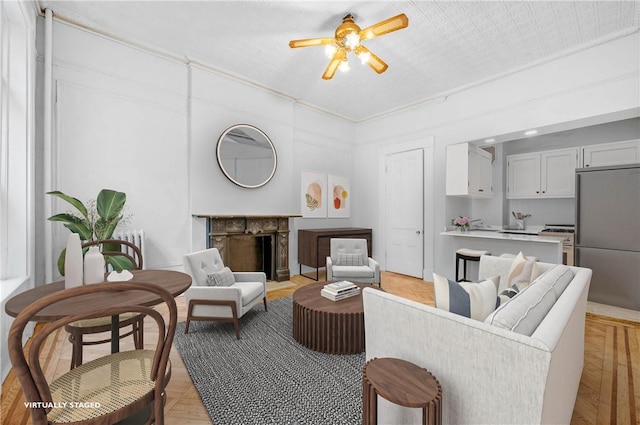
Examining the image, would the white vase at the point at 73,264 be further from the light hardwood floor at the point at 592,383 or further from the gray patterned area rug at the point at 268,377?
the gray patterned area rug at the point at 268,377

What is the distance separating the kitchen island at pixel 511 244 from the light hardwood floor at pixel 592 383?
2.86 feet

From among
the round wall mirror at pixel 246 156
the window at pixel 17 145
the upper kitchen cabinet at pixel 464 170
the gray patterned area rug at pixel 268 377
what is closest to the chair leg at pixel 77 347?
the gray patterned area rug at pixel 268 377

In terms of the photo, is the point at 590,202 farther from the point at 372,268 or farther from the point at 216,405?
the point at 216,405

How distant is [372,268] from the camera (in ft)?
12.4

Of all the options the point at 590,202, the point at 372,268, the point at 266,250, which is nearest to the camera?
the point at 590,202

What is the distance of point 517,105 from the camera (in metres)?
3.83

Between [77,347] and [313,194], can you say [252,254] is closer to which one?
[313,194]

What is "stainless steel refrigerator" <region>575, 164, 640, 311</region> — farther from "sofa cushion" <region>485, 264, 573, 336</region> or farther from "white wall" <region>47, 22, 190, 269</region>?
"white wall" <region>47, 22, 190, 269</region>

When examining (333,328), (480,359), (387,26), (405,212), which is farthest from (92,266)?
(405,212)

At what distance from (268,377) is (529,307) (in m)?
1.69

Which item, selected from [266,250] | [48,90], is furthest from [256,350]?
[48,90]

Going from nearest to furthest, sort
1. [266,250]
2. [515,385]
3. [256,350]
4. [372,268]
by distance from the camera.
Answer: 1. [515,385]
2. [256,350]
3. [372,268]
4. [266,250]

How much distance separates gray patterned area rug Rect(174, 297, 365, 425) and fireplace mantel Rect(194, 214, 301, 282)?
1453 millimetres

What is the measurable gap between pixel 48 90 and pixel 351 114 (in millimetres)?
4455
